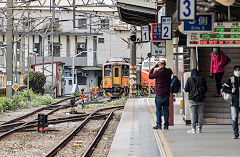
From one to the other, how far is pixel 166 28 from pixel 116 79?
25.9 meters

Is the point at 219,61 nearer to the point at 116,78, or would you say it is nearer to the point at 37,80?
the point at 116,78

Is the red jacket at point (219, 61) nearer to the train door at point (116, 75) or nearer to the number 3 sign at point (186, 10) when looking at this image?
the number 3 sign at point (186, 10)

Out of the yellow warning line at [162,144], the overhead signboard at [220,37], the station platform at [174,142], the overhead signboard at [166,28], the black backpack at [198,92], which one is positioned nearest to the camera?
the yellow warning line at [162,144]

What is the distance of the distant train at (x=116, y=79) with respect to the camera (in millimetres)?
40312

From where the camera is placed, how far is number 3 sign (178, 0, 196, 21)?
947 cm

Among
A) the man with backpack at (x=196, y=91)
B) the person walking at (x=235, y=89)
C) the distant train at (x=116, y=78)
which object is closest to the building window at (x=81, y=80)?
the distant train at (x=116, y=78)

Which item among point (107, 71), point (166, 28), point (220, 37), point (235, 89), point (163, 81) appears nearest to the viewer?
point (235, 89)

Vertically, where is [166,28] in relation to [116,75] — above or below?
above

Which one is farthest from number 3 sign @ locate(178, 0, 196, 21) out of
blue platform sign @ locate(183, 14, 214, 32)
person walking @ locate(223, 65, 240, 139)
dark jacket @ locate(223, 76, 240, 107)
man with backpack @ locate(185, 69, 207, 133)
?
man with backpack @ locate(185, 69, 207, 133)

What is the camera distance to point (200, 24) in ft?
36.6

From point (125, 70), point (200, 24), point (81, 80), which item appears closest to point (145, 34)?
point (200, 24)

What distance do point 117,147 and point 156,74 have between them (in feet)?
8.63

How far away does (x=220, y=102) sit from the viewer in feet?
47.5

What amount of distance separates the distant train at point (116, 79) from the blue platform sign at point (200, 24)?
2910 cm
